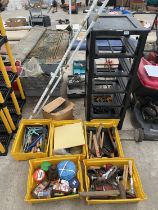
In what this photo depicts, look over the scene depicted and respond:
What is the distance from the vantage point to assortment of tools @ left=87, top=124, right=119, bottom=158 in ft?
8.61

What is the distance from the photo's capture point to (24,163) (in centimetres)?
264

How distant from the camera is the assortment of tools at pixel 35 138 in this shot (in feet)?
8.71

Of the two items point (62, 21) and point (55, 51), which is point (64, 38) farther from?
point (62, 21)

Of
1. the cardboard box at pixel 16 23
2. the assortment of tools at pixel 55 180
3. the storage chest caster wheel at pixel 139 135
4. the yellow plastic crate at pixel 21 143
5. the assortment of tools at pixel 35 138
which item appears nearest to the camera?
the assortment of tools at pixel 55 180

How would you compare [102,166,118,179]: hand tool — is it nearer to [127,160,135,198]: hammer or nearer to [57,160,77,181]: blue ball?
[127,160,135,198]: hammer

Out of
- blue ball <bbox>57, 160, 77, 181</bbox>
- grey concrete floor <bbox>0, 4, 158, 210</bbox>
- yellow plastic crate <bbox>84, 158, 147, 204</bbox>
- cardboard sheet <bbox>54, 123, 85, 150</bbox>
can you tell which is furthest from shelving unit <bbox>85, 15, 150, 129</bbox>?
blue ball <bbox>57, 160, 77, 181</bbox>

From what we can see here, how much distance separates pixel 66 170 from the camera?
2.28 meters

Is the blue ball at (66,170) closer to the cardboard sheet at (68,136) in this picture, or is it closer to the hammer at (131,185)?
the cardboard sheet at (68,136)

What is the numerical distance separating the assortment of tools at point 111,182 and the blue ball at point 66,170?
23 centimetres

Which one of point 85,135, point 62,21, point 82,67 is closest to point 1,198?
point 85,135

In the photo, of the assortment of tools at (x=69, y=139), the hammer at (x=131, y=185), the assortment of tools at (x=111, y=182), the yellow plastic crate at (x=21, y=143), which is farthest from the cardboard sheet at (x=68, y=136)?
the hammer at (x=131, y=185)

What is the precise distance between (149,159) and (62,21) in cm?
594

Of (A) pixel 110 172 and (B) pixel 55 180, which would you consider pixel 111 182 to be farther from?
(B) pixel 55 180

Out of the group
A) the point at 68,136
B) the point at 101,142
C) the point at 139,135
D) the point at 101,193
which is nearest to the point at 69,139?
the point at 68,136
